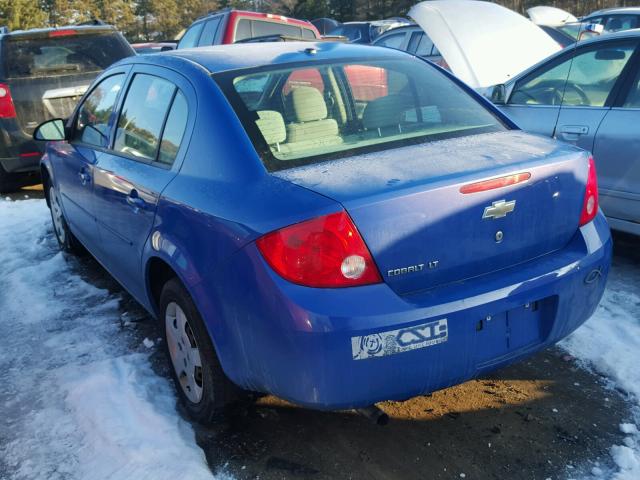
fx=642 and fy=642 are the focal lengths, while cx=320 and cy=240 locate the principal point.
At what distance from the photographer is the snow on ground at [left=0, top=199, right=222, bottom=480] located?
262cm

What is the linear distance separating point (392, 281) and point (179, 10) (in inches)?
2170

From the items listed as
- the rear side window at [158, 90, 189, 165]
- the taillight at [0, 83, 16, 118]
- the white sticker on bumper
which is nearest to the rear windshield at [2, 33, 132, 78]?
the taillight at [0, 83, 16, 118]

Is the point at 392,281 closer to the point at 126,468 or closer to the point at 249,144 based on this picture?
the point at 249,144

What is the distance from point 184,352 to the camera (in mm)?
2922

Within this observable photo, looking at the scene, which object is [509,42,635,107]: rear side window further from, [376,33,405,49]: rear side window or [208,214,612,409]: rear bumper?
[376,33,405,49]: rear side window

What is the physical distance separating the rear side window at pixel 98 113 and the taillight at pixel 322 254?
2022mm

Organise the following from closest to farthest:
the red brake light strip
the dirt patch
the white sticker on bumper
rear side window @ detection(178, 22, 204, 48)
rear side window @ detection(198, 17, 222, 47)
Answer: the white sticker on bumper → the red brake light strip → the dirt patch → rear side window @ detection(198, 17, 222, 47) → rear side window @ detection(178, 22, 204, 48)

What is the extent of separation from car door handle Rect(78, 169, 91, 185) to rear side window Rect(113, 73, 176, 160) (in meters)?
0.39

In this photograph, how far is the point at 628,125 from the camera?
4223 mm

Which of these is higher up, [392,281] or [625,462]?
[392,281]

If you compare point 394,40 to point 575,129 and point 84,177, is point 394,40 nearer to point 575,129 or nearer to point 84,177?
point 575,129

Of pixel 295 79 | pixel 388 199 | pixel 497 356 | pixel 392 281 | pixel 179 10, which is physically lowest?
pixel 179 10

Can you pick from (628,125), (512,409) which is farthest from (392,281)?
(628,125)

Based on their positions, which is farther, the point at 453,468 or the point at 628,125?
the point at 628,125
